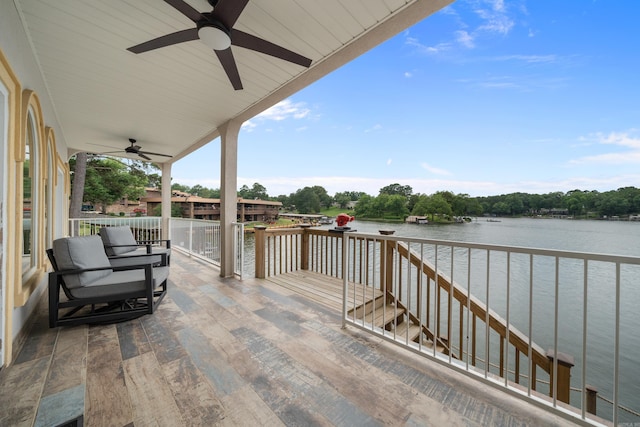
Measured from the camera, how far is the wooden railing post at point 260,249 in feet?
13.8

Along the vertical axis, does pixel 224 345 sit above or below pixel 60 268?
below

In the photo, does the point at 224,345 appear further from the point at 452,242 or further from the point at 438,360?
the point at 452,242

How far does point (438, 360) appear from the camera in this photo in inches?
73.0

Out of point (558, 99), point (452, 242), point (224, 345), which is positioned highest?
point (558, 99)

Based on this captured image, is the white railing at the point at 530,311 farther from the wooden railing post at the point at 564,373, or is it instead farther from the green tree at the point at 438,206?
the green tree at the point at 438,206

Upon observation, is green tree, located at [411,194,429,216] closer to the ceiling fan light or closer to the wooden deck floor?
the wooden deck floor

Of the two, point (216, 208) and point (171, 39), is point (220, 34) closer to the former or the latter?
point (171, 39)

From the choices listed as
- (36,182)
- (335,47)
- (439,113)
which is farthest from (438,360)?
(439,113)

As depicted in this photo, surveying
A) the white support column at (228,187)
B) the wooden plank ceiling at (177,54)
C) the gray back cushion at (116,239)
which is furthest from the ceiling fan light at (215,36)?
the gray back cushion at (116,239)

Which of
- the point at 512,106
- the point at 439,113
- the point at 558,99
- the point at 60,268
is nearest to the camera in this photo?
the point at 60,268

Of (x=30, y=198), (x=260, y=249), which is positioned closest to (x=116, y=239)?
(x=30, y=198)

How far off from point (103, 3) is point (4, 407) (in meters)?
2.80

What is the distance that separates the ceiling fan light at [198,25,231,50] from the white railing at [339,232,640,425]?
1942 millimetres

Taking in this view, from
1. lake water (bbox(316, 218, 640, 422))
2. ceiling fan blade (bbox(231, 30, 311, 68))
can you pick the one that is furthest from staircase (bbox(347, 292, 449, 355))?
ceiling fan blade (bbox(231, 30, 311, 68))
